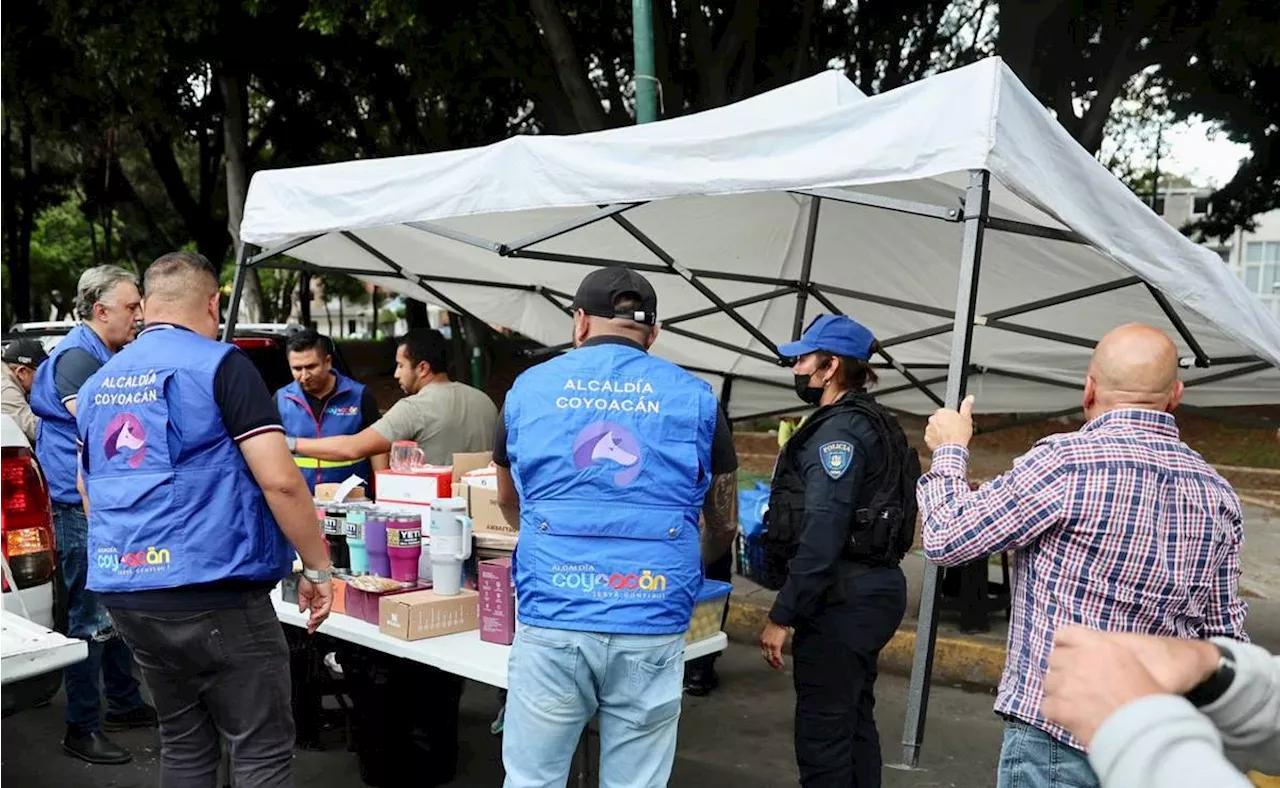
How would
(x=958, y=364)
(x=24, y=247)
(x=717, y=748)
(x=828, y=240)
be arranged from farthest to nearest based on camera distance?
1. (x=24, y=247)
2. (x=828, y=240)
3. (x=717, y=748)
4. (x=958, y=364)

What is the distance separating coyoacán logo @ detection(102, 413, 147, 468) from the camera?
304 centimetres

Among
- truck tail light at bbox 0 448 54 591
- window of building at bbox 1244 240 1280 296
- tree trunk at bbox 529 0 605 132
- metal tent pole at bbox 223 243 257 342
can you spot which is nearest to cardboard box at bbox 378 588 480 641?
truck tail light at bbox 0 448 54 591

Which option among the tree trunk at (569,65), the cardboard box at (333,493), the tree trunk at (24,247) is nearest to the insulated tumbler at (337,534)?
the cardboard box at (333,493)

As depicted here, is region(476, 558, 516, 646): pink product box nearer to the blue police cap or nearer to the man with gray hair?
the blue police cap

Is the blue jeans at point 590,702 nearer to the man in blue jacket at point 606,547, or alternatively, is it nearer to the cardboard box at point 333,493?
the man in blue jacket at point 606,547

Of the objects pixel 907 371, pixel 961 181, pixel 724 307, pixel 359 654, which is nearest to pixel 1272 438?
pixel 907 371

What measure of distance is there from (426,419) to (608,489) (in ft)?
8.48

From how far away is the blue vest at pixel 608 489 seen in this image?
275cm

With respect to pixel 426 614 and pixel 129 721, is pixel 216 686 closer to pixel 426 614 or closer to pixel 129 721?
pixel 426 614

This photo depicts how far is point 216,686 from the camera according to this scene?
3129 mm

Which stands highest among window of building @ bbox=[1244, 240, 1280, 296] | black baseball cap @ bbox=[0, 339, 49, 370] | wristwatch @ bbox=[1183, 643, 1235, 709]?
window of building @ bbox=[1244, 240, 1280, 296]

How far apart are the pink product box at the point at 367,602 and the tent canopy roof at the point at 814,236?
1.47 metres

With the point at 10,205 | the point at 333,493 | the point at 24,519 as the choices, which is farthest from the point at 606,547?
the point at 10,205

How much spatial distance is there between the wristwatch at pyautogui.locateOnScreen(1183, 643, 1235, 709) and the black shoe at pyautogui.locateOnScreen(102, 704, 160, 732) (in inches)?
190
